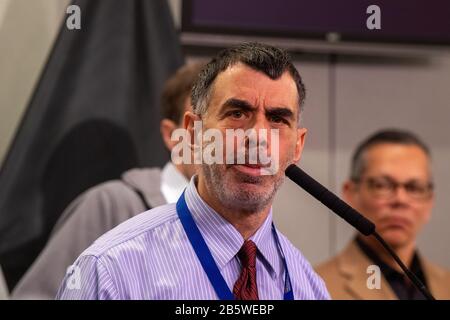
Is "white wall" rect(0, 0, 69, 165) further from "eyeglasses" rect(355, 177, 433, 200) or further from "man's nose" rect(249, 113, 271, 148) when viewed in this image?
"eyeglasses" rect(355, 177, 433, 200)

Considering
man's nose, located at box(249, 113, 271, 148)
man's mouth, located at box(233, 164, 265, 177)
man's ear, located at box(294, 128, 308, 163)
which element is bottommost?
man's mouth, located at box(233, 164, 265, 177)

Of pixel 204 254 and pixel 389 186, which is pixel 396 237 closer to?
pixel 389 186

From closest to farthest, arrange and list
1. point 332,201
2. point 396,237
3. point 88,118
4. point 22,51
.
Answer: point 332,201, point 22,51, point 396,237, point 88,118

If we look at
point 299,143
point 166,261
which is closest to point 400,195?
point 299,143

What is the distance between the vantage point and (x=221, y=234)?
31.0 inches

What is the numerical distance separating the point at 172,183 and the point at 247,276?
417 mm

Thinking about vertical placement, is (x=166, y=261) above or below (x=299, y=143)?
below

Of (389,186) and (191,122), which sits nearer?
(191,122)

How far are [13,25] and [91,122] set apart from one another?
1.54 feet

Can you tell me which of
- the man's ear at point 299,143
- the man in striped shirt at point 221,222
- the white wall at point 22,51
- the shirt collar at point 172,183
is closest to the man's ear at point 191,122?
the man in striped shirt at point 221,222

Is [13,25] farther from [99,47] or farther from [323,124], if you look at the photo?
[323,124]

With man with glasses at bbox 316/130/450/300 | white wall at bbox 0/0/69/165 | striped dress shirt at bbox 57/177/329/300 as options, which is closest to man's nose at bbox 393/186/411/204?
man with glasses at bbox 316/130/450/300

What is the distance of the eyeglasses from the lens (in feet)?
4.29
